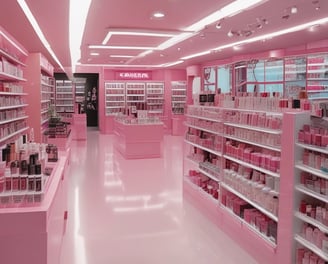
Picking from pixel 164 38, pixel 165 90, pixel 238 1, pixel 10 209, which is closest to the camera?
pixel 10 209

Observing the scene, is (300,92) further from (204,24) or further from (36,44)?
(36,44)

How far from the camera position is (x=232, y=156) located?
16.6ft

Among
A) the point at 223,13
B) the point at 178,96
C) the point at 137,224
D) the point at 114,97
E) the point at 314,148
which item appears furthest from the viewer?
the point at 178,96

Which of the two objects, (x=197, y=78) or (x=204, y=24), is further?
(x=197, y=78)

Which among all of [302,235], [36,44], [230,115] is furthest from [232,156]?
[36,44]

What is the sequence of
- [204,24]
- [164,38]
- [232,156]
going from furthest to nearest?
[164,38] → [204,24] → [232,156]

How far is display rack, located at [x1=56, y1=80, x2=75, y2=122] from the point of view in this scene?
2031 cm

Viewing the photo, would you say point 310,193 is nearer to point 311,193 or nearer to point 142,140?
point 311,193

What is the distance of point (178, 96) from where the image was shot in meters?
18.5

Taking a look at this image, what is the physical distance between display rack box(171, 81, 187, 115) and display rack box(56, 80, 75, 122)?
18.4 ft

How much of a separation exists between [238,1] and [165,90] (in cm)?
1289

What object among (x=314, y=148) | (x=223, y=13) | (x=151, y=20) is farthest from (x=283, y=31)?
(x=314, y=148)

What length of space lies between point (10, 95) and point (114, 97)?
984 cm

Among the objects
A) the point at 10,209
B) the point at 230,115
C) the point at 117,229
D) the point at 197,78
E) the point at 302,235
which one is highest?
the point at 197,78
